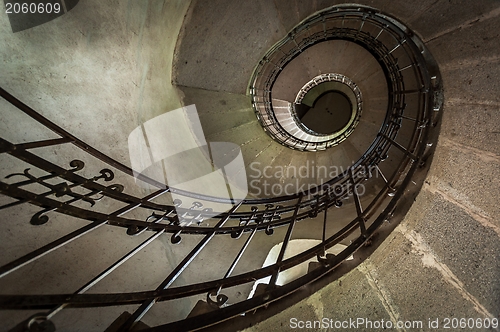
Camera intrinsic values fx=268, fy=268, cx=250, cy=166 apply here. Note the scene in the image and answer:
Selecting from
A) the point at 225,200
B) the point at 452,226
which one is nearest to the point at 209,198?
the point at 225,200

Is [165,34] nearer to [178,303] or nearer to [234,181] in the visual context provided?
[234,181]

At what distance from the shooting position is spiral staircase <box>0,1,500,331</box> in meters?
1.73

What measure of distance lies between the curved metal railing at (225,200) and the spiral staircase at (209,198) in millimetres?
16

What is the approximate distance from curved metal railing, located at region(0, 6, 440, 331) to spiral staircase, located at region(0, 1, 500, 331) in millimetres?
16

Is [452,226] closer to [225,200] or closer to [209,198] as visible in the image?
[225,200]

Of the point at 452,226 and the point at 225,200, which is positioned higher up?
the point at 225,200

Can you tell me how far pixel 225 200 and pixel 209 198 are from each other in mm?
212

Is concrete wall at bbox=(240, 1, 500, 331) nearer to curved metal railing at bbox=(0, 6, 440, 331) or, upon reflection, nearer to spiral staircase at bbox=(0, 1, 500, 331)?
spiral staircase at bbox=(0, 1, 500, 331)

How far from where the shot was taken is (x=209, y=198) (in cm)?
344

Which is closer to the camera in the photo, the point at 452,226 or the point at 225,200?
the point at 452,226

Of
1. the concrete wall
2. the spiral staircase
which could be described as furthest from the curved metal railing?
the concrete wall

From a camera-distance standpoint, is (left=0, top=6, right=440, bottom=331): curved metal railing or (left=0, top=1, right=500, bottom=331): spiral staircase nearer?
(left=0, top=6, right=440, bottom=331): curved metal railing

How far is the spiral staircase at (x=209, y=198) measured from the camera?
1731 millimetres

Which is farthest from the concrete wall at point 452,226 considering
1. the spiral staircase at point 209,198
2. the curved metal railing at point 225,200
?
the curved metal railing at point 225,200
